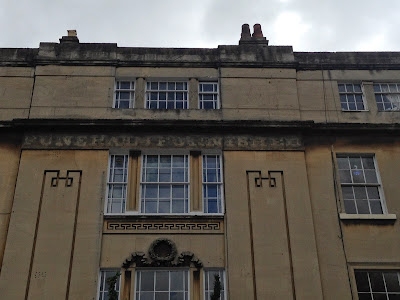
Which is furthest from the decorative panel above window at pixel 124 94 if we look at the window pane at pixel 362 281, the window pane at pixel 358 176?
the window pane at pixel 362 281

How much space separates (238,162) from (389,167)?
5.12 meters

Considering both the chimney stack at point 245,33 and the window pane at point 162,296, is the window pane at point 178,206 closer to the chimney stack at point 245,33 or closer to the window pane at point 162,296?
the window pane at point 162,296

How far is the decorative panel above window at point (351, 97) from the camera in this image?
59.5 ft

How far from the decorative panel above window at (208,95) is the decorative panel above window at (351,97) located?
15.0ft

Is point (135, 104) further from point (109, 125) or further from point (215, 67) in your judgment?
point (215, 67)

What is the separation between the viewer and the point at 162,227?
1536cm

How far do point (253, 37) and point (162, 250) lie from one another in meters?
9.30

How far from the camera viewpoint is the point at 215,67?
18.5 meters

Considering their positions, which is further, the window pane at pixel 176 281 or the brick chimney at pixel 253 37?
the brick chimney at pixel 253 37

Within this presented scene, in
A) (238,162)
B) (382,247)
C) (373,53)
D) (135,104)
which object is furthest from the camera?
(373,53)

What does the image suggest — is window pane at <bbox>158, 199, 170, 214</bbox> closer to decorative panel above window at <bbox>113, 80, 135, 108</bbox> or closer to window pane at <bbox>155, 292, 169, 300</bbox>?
window pane at <bbox>155, 292, 169, 300</bbox>

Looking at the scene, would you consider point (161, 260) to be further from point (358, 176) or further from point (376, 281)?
point (358, 176)

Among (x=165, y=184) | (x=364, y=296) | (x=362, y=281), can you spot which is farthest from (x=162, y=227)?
(x=364, y=296)

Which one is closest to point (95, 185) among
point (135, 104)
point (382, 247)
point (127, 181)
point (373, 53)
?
point (127, 181)
